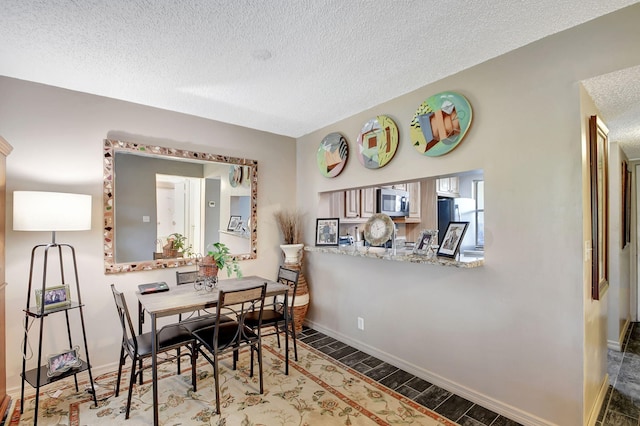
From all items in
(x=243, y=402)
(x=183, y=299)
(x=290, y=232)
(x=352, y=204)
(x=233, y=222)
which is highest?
(x=352, y=204)

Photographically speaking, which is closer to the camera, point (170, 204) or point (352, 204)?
point (170, 204)

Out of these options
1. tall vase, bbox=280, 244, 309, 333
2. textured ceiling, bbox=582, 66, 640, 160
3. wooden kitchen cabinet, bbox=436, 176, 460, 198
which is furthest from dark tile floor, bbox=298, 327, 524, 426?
wooden kitchen cabinet, bbox=436, 176, 460, 198

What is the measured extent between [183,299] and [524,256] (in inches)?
96.4

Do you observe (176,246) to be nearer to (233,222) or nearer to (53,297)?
(233,222)

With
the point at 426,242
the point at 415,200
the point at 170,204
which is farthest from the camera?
the point at 415,200

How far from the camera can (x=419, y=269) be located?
2.59 metres

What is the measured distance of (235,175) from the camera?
11.7 ft

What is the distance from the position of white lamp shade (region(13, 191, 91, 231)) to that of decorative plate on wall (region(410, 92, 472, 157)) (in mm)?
2715

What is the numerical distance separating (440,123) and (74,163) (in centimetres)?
312

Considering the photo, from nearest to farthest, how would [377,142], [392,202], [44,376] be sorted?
1. [44,376]
2. [377,142]
3. [392,202]

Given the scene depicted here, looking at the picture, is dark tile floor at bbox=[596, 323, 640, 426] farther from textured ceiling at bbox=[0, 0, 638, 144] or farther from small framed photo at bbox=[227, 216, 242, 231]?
small framed photo at bbox=[227, 216, 242, 231]

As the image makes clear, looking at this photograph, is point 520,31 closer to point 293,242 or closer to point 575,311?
point 575,311

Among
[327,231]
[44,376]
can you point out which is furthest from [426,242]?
[44,376]

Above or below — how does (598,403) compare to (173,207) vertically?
below
